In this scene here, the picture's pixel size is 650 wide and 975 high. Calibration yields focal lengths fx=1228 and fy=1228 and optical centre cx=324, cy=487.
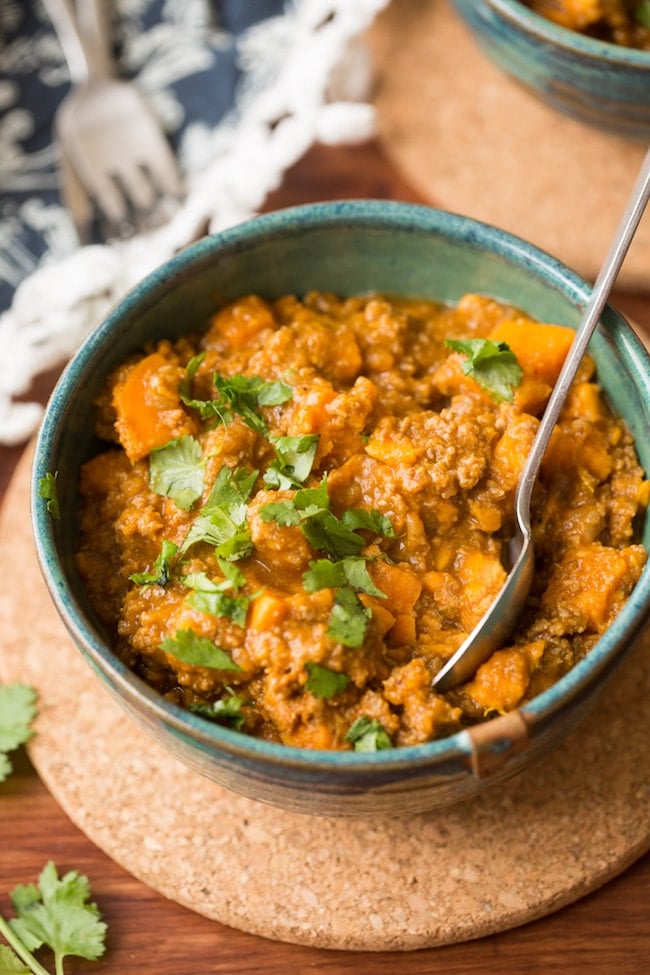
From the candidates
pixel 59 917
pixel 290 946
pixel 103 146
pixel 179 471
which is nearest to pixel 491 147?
pixel 103 146

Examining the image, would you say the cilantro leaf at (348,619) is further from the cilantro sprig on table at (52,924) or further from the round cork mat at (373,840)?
the cilantro sprig on table at (52,924)

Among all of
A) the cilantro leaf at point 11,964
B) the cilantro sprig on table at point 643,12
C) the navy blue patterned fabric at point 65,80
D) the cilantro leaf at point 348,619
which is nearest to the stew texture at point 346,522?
the cilantro leaf at point 348,619

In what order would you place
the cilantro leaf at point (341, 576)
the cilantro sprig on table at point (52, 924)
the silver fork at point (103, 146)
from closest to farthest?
the cilantro leaf at point (341, 576) → the cilantro sprig on table at point (52, 924) → the silver fork at point (103, 146)

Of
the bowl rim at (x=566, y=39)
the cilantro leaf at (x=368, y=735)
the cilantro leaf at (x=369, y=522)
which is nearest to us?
the cilantro leaf at (x=368, y=735)

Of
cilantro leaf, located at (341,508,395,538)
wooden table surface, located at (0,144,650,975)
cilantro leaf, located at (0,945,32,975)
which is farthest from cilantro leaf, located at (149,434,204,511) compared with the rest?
cilantro leaf, located at (0,945,32,975)

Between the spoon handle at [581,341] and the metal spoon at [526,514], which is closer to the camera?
the metal spoon at [526,514]

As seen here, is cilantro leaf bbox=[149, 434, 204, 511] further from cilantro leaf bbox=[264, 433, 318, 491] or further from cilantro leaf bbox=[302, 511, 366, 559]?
cilantro leaf bbox=[302, 511, 366, 559]
